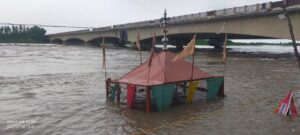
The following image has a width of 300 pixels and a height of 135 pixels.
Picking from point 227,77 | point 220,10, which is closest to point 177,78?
point 227,77

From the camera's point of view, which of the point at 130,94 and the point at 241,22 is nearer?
the point at 130,94

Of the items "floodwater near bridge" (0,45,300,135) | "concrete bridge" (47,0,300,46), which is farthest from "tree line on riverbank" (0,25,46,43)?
"floodwater near bridge" (0,45,300,135)

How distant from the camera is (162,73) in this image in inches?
614

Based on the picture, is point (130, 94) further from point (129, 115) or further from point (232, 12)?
point (232, 12)

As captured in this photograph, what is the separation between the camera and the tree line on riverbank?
171350 millimetres

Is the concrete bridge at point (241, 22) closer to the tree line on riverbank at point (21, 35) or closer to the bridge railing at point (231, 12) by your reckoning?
the bridge railing at point (231, 12)

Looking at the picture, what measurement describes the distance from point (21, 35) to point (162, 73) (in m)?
170

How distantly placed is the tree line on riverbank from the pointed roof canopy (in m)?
161

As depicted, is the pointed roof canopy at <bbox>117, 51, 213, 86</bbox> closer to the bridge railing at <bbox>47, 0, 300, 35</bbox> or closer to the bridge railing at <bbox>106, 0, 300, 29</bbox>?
the bridge railing at <bbox>47, 0, 300, 35</bbox>

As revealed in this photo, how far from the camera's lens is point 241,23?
46.2 meters

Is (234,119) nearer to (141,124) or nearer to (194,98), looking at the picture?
(141,124)

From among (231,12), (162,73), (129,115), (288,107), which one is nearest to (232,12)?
(231,12)

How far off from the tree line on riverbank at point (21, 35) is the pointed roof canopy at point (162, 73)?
16072cm

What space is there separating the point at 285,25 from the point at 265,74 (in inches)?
443
